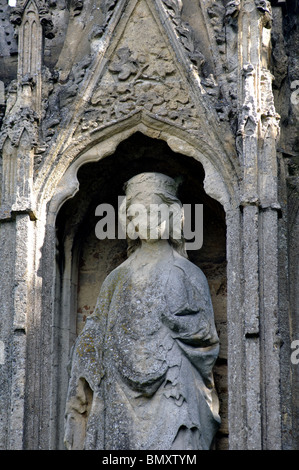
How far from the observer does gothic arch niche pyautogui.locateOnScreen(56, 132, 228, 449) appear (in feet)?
48.1

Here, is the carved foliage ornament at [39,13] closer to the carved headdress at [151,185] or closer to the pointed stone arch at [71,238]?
the pointed stone arch at [71,238]

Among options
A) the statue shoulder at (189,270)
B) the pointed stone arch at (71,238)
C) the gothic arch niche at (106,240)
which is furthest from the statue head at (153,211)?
the gothic arch niche at (106,240)

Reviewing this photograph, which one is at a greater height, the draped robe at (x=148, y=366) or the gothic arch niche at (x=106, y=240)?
the gothic arch niche at (x=106, y=240)

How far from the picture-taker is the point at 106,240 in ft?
49.7

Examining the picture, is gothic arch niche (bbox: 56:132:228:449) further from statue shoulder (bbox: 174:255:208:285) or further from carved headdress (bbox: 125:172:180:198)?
statue shoulder (bbox: 174:255:208:285)

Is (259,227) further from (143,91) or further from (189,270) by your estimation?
(143,91)

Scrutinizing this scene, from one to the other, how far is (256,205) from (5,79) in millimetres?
3188

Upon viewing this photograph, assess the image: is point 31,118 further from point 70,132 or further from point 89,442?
point 89,442

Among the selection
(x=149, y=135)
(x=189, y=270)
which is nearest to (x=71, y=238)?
(x=149, y=135)

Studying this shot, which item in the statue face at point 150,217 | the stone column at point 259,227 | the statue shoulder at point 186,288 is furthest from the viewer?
the statue face at point 150,217

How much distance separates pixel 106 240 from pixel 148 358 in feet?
7.03

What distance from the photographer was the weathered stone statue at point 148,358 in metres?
13.1

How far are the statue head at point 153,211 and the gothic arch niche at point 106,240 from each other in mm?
617

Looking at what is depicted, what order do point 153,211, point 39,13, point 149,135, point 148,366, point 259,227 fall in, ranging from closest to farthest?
point 148,366 < point 259,227 < point 153,211 < point 149,135 < point 39,13
